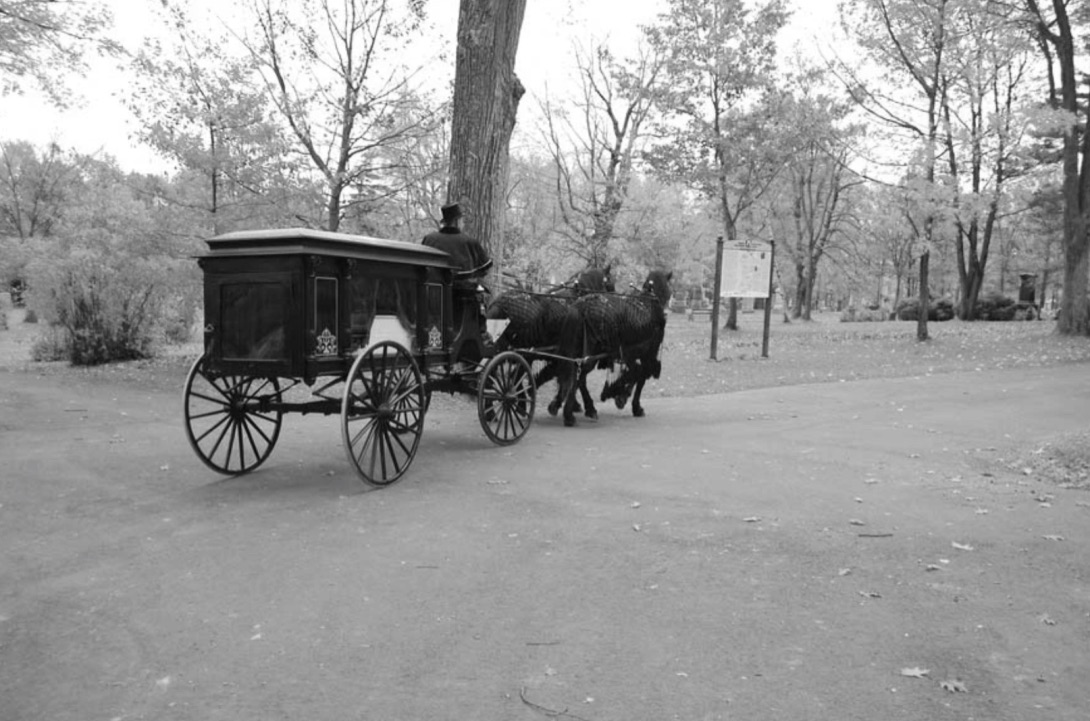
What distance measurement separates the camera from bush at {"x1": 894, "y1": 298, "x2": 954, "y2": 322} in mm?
36875

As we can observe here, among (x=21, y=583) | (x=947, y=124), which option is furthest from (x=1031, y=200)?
(x=21, y=583)

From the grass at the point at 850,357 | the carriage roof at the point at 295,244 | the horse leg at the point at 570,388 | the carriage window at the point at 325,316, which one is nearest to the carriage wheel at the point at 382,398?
the carriage window at the point at 325,316

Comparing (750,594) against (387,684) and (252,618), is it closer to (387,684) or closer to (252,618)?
(387,684)

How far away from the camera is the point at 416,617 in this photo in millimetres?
3936

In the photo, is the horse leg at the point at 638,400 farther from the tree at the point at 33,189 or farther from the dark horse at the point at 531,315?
the tree at the point at 33,189

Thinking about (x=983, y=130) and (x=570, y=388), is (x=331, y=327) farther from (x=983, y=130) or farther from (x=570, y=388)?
(x=983, y=130)

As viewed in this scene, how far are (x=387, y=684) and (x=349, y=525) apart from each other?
238 cm

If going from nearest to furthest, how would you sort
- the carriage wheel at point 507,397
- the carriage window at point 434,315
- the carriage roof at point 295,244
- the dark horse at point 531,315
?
1. the carriage roof at point 295,244
2. the carriage window at point 434,315
3. the carriage wheel at point 507,397
4. the dark horse at point 531,315

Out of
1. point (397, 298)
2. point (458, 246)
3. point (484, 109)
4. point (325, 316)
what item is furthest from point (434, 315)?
point (484, 109)

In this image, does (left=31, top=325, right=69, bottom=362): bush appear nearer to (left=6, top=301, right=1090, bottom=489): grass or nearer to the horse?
(left=6, top=301, right=1090, bottom=489): grass

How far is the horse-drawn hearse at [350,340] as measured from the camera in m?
6.07

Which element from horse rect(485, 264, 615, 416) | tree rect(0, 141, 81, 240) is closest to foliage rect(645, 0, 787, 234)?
horse rect(485, 264, 615, 416)

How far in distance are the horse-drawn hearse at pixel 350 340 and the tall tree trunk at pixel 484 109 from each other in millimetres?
3426

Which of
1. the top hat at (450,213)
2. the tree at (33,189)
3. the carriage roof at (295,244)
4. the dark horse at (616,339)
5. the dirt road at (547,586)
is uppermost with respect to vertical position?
the tree at (33,189)
